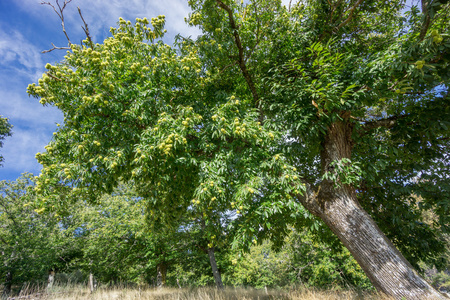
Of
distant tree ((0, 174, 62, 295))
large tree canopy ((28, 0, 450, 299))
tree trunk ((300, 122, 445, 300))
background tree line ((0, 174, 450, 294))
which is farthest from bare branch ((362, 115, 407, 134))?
distant tree ((0, 174, 62, 295))

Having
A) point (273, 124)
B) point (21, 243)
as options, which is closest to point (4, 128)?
point (21, 243)

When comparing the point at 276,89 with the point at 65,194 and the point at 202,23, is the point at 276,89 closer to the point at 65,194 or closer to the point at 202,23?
the point at 202,23

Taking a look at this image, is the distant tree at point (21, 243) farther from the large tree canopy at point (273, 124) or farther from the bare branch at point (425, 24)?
the bare branch at point (425, 24)

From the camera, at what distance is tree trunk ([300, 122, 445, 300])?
3660 mm

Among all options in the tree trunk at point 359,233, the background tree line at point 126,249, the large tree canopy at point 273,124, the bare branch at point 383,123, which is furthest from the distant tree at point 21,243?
the bare branch at point 383,123

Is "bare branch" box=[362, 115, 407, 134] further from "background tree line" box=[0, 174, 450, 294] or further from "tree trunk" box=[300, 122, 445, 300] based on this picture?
"background tree line" box=[0, 174, 450, 294]

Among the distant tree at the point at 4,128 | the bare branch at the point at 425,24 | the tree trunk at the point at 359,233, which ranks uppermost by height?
the distant tree at the point at 4,128

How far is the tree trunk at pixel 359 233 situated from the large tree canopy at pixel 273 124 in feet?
0.07

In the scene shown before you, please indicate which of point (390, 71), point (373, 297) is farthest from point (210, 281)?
point (390, 71)

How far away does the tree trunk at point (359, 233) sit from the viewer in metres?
3.66

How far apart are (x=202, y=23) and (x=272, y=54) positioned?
6.47 ft

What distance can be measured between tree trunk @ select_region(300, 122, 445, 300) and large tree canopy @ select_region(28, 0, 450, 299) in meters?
0.02

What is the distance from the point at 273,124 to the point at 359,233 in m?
2.54

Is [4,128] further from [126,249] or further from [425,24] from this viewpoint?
[425,24]
